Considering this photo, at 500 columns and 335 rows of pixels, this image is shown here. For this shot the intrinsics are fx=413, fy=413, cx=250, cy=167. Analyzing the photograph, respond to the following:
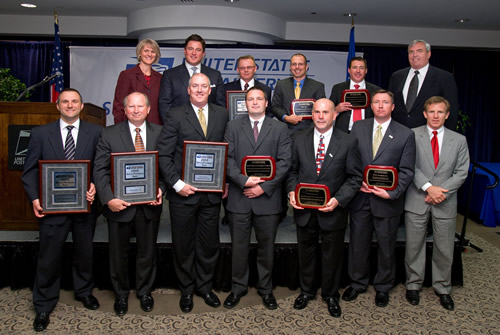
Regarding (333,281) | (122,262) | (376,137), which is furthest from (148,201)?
(376,137)

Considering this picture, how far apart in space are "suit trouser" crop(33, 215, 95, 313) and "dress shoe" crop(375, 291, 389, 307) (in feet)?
7.41

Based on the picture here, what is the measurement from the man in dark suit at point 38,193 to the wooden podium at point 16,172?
0.82 metres

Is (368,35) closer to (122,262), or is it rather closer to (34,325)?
(122,262)

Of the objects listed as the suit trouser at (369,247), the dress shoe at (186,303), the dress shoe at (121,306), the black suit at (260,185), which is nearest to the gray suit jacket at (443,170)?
the suit trouser at (369,247)

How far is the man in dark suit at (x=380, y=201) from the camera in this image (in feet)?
10.3

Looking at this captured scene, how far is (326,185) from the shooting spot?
300cm

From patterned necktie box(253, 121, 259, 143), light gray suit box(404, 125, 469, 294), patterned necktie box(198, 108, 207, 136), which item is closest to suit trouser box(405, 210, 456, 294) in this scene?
light gray suit box(404, 125, 469, 294)

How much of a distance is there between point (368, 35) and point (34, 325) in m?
7.89

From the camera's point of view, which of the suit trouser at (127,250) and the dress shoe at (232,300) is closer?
the suit trouser at (127,250)

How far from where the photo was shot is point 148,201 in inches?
115

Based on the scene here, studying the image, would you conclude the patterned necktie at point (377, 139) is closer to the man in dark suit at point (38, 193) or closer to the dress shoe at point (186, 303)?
the dress shoe at point (186, 303)

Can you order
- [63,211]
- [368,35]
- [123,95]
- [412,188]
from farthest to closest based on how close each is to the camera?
[368,35]
[123,95]
[412,188]
[63,211]

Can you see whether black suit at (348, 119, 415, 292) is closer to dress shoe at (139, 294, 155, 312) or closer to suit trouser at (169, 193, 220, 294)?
suit trouser at (169, 193, 220, 294)

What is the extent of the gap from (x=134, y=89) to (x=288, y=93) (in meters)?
1.40
